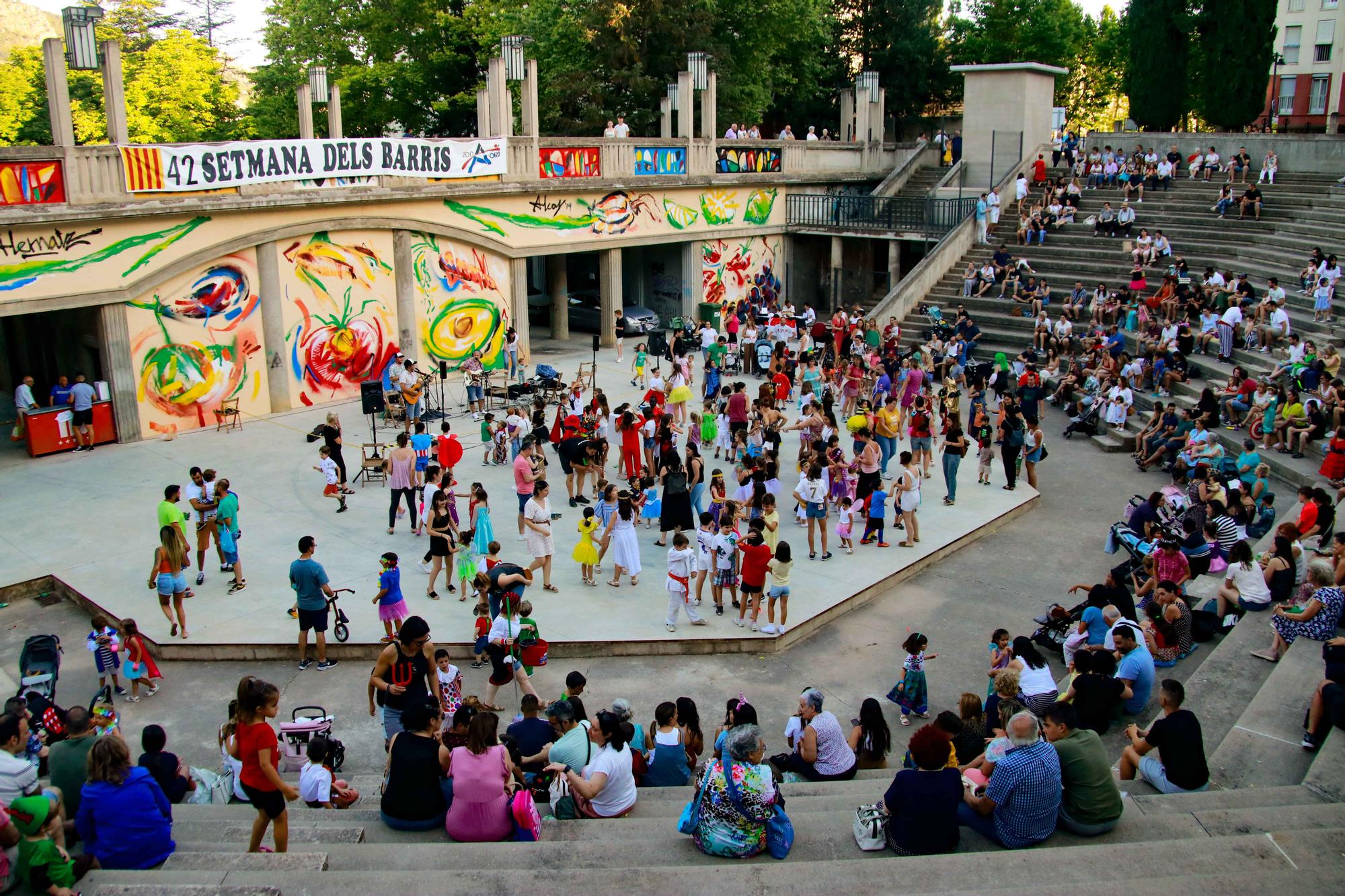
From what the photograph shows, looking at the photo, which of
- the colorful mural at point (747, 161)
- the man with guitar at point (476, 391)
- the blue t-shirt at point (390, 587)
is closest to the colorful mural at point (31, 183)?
the man with guitar at point (476, 391)

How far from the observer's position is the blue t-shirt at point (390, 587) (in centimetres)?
1157

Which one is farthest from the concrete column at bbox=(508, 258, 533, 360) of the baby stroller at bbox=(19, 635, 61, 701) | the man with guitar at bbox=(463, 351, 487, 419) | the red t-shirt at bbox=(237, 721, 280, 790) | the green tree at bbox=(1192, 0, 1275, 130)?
the green tree at bbox=(1192, 0, 1275, 130)

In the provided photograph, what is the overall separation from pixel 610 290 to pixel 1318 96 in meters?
39.7

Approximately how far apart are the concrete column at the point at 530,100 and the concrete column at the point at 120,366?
972 cm

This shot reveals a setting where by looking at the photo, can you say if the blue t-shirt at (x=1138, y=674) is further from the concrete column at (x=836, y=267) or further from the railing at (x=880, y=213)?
the concrete column at (x=836, y=267)

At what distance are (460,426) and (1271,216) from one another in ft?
71.1

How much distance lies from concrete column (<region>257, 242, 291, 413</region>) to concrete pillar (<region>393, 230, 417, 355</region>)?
9.26ft

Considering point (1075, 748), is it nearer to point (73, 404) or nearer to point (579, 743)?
point (579, 743)

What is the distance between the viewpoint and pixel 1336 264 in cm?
2291

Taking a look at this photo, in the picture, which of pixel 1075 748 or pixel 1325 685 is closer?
pixel 1075 748

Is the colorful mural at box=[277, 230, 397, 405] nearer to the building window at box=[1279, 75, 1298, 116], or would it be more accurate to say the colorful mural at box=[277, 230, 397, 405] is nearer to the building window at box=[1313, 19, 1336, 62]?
the building window at box=[1279, 75, 1298, 116]

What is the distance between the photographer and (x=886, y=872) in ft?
21.3

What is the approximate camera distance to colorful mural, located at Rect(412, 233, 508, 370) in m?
24.5

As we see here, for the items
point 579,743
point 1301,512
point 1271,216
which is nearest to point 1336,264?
point 1271,216
